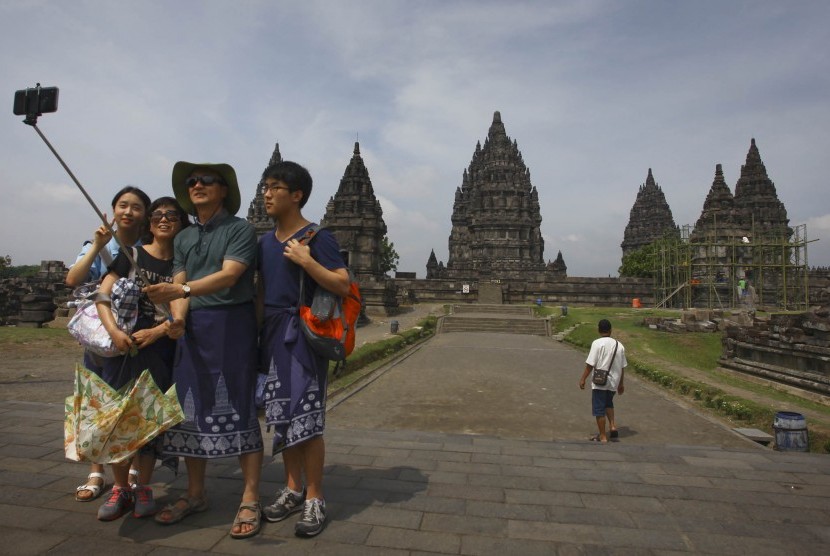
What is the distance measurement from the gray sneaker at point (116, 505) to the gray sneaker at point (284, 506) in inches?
31.4

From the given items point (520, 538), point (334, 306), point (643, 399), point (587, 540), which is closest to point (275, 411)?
point (334, 306)

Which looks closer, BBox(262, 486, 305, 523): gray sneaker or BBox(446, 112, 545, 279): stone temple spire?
BBox(262, 486, 305, 523): gray sneaker

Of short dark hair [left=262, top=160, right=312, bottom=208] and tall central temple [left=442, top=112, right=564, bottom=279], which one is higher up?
tall central temple [left=442, top=112, right=564, bottom=279]

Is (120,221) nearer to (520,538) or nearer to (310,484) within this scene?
(310,484)

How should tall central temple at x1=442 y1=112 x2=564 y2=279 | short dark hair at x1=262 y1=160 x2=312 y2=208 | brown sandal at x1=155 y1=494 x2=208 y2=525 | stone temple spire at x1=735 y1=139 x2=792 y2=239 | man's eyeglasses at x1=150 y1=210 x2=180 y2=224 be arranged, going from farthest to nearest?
tall central temple at x1=442 y1=112 x2=564 y2=279 < stone temple spire at x1=735 y1=139 x2=792 y2=239 < man's eyeglasses at x1=150 y1=210 x2=180 y2=224 < short dark hair at x1=262 y1=160 x2=312 y2=208 < brown sandal at x1=155 y1=494 x2=208 y2=525

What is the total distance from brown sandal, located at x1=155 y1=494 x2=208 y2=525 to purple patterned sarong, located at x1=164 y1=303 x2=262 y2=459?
0.29 metres

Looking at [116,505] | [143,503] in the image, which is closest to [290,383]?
[143,503]

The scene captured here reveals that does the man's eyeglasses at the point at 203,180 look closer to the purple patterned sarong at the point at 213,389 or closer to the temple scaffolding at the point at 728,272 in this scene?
the purple patterned sarong at the point at 213,389

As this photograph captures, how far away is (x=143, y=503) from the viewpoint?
2.78 meters

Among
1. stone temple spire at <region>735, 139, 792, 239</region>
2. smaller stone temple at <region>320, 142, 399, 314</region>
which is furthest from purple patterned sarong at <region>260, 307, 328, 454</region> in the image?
stone temple spire at <region>735, 139, 792, 239</region>

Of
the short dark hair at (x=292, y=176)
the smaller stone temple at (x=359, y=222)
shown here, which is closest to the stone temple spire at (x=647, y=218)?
the smaller stone temple at (x=359, y=222)

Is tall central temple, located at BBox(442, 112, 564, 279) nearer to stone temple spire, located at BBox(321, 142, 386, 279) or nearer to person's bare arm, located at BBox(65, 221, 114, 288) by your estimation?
stone temple spire, located at BBox(321, 142, 386, 279)

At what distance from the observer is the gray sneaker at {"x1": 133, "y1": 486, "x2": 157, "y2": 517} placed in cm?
277

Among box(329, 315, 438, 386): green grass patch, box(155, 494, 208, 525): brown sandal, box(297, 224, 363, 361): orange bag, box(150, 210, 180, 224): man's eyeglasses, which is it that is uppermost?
box(150, 210, 180, 224): man's eyeglasses
